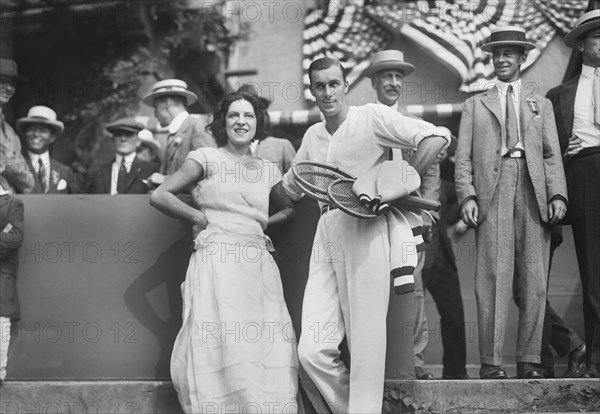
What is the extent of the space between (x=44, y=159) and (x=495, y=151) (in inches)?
156

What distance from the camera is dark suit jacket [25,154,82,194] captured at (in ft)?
29.8

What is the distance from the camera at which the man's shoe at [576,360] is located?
757cm

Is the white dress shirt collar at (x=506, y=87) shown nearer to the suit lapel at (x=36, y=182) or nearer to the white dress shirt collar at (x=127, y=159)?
the white dress shirt collar at (x=127, y=159)

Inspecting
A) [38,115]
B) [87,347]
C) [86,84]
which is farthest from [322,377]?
[86,84]

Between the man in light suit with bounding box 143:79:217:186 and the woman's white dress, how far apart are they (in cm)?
81

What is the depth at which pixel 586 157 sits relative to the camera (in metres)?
7.67

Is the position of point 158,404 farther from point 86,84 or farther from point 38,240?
point 86,84

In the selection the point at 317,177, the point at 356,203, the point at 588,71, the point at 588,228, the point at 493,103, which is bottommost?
the point at 588,228

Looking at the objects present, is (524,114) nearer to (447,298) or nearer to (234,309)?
(447,298)

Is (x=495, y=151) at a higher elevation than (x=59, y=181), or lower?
higher

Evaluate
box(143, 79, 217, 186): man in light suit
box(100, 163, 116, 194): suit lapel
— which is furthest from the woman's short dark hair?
box(100, 163, 116, 194): suit lapel

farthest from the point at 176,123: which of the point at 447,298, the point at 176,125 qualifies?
the point at 447,298

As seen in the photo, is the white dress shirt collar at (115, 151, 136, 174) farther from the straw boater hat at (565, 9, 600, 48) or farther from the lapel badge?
the straw boater hat at (565, 9, 600, 48)

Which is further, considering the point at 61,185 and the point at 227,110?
the point at 61,185
